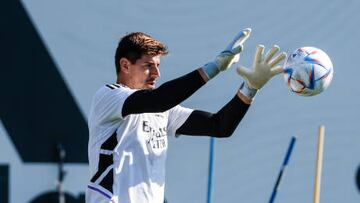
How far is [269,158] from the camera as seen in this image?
22.0 ft

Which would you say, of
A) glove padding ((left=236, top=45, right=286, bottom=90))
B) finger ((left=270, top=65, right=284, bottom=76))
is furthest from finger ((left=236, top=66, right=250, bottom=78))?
finger ((left=270, top=65, right=284, bottom=76))

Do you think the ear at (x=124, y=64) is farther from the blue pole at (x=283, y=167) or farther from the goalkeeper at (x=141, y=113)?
the blue pole at (x=283, y=167)

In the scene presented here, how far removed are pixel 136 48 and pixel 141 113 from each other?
0.36 m

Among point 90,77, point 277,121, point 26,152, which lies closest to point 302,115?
point 277,121

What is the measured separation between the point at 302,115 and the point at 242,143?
0.48m

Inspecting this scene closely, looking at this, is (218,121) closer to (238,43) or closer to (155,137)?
(155,137)

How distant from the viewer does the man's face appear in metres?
4.27

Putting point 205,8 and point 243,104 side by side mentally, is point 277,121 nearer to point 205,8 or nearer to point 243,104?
point 205,8

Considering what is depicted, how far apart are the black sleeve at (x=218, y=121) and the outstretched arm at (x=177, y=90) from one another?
276mm

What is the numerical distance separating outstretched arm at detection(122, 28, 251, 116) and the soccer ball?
495mm

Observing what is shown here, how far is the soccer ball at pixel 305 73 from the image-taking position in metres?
4.42

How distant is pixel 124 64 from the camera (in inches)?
169

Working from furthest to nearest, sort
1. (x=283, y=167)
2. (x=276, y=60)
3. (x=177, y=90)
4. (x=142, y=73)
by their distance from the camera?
(x=283, y=167)
(x=142, y=73)
(x=276, y=60)
(x=177, y=90)

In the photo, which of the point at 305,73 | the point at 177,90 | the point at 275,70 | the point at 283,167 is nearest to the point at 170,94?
the point at 177,90
